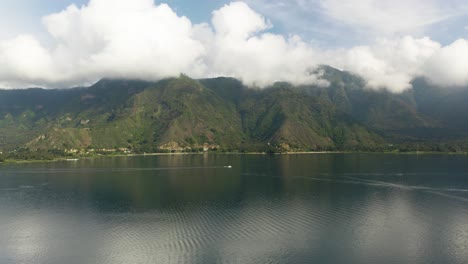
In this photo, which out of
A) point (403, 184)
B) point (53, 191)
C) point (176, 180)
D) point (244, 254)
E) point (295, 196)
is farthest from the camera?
point (176, 180)

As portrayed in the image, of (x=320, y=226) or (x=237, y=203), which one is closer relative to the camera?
(x=320, y=226)

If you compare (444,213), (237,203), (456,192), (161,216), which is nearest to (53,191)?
(161,216)

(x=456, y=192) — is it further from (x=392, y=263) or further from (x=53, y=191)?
(x=53, y=191)

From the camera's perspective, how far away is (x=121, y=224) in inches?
2675

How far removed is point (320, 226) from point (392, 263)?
18.0 m

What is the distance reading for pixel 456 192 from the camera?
97500 mm

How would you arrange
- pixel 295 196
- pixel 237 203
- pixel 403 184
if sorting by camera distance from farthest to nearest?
pixel 403 184
pixel 295 196
pixel 237 203

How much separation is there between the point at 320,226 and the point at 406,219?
1744 cm

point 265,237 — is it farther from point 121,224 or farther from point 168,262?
point 121,224

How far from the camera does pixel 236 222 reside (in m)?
67.8

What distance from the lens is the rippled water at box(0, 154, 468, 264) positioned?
5188 cm

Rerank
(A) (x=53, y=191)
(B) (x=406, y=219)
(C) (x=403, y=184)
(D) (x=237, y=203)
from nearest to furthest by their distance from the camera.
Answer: (B) (x=406, y=219), (D) (x=237, y=203), (A) (x=53, y=191), (C) (x=403, y=184)

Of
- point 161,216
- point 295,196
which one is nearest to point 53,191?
point 161,216

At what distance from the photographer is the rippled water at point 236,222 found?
170 ft
